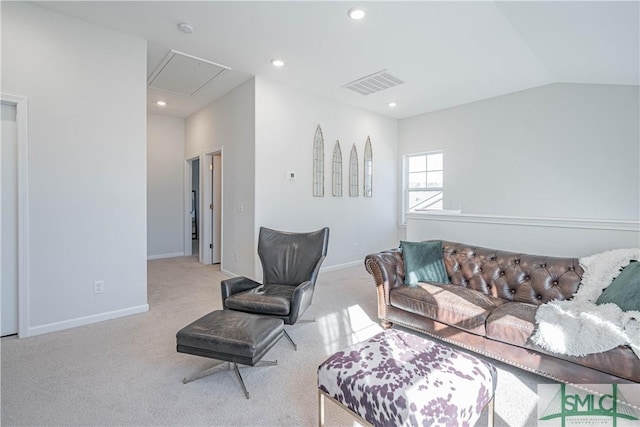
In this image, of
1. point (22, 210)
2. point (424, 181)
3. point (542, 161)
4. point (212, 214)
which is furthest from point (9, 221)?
point (542, 161)

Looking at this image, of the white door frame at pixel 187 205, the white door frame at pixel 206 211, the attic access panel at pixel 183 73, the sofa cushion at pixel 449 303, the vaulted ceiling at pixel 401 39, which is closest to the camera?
the sofa cushion at pixel 449 303

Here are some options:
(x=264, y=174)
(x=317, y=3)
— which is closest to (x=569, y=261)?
(x=317, y=3)

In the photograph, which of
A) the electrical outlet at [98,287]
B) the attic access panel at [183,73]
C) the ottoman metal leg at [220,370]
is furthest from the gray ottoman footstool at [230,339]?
the attic access panel at [183,73]

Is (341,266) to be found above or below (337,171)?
below

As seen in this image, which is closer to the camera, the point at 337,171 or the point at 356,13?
the point at 356,13

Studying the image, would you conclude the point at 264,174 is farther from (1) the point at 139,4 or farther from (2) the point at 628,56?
(2) the point at 628,56

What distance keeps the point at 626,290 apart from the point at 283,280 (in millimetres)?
2660

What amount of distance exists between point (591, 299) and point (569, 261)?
356 millimetres

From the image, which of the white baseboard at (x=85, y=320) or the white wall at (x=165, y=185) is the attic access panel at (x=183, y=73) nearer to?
the white wall at (x=165, y=185)

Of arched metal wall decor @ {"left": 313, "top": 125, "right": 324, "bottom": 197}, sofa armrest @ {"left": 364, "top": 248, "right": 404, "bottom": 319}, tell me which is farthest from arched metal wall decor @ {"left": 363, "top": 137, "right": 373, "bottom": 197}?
sofa armrest @ {"left": 364, "top": 248, "right": 404, "bottom": 319}

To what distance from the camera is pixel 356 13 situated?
2734 mm

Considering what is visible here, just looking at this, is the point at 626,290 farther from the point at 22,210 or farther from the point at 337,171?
the point at 22,210

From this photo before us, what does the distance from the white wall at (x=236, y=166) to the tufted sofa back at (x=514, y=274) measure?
8.70 feet

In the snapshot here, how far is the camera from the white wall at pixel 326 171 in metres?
4.34
